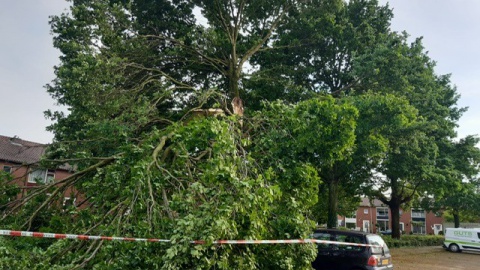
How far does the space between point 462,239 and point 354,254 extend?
63.1ft

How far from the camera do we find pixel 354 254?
28.8 ft

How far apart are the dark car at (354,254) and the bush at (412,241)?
13.7 meters

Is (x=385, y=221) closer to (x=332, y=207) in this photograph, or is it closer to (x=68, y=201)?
(x=332, y=207)

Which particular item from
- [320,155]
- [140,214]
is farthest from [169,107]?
[140,214]

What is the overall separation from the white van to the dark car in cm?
1822

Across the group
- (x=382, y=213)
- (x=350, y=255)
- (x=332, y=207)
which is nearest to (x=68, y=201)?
(x=350, y=255)

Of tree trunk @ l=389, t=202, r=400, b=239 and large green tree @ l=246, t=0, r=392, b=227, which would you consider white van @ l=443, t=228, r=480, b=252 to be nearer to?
tree trunk @ l=389, t=202, r=400, b=239

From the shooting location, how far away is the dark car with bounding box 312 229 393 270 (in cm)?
860

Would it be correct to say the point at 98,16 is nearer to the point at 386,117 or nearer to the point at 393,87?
the point at 386,117

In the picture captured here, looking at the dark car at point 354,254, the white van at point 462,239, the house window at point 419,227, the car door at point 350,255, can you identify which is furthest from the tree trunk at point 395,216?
the house window at point 419,227

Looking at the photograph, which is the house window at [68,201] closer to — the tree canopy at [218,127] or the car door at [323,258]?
the tree canopy at [218,127]

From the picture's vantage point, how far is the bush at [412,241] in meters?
22.1

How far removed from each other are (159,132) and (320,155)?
151 inches

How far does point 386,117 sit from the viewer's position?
11.1 metres
